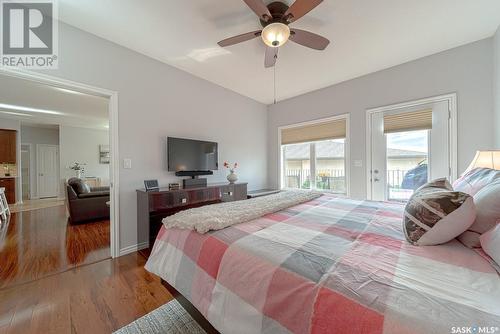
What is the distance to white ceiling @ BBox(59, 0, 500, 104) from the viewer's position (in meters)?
1.86

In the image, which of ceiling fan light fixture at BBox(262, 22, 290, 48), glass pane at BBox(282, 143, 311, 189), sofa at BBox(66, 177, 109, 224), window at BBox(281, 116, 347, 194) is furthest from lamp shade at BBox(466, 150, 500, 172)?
sofa at BBox(66, 177, 109, 224)

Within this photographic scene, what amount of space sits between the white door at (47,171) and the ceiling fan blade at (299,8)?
8.86 meters

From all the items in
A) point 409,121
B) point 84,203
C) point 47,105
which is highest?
point 47,105

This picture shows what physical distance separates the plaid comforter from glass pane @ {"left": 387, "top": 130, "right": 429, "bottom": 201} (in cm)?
211

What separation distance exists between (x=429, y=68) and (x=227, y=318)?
3.71 m

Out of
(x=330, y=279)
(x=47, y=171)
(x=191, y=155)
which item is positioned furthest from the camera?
(x=47, y=171)

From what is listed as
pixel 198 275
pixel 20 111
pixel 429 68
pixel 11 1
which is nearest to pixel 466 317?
pixel 198 275

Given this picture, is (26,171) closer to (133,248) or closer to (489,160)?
(133,248)

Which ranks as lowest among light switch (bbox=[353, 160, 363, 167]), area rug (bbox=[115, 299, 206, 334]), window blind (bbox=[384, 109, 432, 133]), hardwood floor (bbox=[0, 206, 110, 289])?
area rug (bbox=[115, 299, 206, 334])

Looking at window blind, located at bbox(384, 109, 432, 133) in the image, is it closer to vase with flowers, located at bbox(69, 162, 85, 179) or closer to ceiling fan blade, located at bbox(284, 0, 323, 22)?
ceiling fan blade, located at bbox(284, 0, 323, 22)

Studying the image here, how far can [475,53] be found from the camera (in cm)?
237

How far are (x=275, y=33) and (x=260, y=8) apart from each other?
0.26m

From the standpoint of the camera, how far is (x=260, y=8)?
159 centimetres

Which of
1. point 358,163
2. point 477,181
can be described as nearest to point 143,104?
point 477,181
